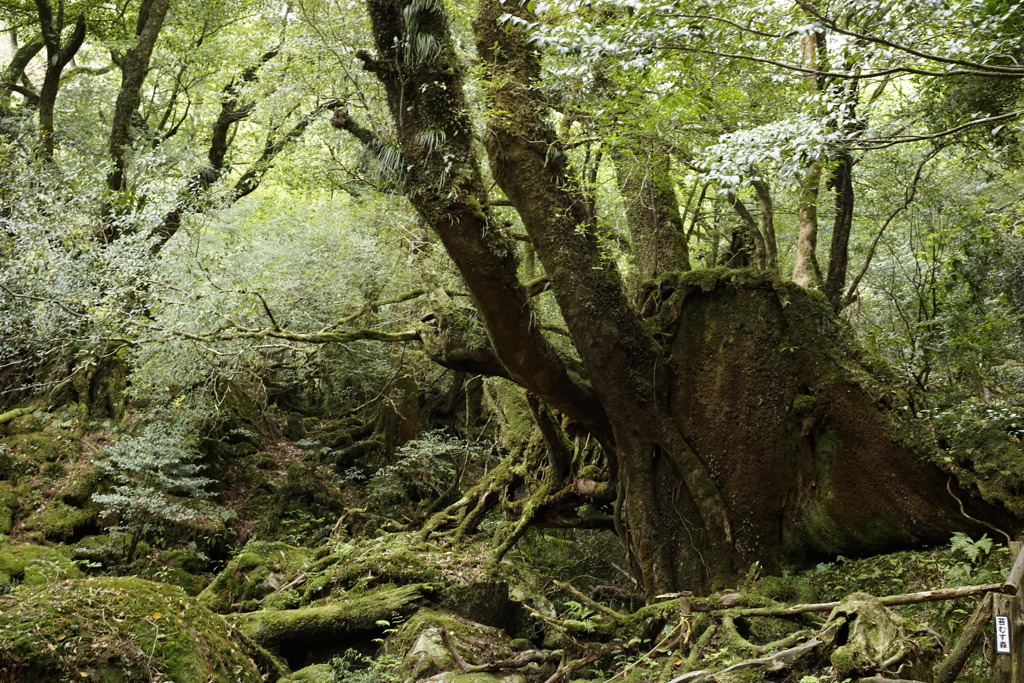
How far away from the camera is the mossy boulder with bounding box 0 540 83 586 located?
304 inches

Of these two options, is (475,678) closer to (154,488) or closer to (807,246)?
(807,246)

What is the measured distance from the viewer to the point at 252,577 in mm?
8828

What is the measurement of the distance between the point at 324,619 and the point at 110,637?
10.5ft

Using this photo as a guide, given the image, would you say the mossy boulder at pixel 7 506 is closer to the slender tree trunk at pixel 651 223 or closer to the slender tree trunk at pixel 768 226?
the slender tree trunk at pixel 651 223

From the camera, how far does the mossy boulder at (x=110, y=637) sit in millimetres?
3863

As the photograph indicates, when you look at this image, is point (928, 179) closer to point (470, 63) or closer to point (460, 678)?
point (470, 63)

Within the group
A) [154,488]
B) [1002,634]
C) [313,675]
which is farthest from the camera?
[154,488]

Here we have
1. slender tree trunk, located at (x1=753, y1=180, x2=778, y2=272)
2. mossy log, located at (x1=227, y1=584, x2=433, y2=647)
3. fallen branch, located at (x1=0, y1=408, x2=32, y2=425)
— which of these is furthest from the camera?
fallen branch, located at (x1=0, y1=408, x2=32, y2=425)

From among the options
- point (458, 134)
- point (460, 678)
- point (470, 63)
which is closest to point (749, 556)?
point (460, 678)

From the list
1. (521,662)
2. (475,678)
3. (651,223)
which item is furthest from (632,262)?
(475,678)

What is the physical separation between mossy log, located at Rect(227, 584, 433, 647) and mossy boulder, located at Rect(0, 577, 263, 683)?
2.19 meters

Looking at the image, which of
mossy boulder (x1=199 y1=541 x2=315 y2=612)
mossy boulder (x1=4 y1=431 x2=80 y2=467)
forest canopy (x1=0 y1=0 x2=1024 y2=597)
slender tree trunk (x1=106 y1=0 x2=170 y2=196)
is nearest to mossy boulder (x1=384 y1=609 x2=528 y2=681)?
forest canopy (x1=0 y1=0 x2=1024 y2=597)

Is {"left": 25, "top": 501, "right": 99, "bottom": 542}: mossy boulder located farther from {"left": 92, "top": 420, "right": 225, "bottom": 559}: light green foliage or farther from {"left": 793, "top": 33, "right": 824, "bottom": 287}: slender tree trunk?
{"left": 793, "top": 33, "right": 824, "bottom": 287}: slender tree trunk

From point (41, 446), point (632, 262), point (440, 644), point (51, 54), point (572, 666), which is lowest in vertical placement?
point (440, 644)
